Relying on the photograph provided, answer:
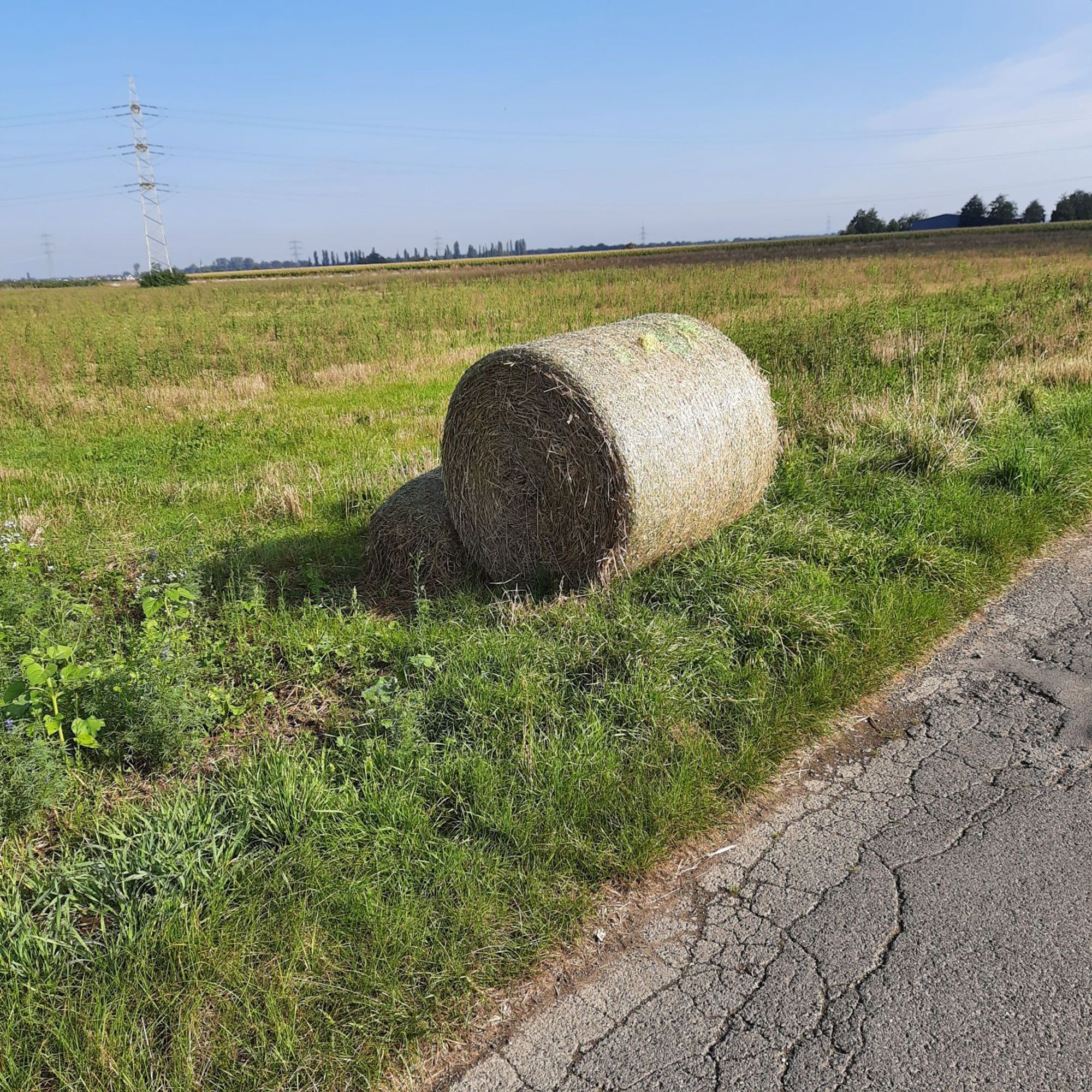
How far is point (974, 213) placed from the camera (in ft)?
Answer: 283

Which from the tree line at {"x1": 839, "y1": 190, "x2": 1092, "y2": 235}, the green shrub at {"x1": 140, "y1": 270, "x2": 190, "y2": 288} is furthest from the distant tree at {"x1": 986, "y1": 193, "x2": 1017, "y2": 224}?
the green shrub at {"x1": 140, "y1": 270, "x2": 190, "y2": 288}

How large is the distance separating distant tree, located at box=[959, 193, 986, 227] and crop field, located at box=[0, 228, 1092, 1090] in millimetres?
92282

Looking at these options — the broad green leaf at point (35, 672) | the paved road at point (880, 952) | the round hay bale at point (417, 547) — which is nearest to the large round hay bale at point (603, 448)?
the round hay bale at point (417, 547)

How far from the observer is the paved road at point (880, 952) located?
224 cm

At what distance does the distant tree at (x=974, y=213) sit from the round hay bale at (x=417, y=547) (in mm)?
96880

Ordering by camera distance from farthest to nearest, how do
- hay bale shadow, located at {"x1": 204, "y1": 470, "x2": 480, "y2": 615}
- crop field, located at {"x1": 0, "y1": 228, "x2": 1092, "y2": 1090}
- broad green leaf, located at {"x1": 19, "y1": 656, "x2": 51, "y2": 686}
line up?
hay bale shadow, located at {"x1": 204, "y1": 470, "x2": 480, "y2": 615} → broad green leaf, located at {"x1": 19, "y1": 656, "x2": 51, "y2": 686} → crop field, located at {"x1": 0, "y1": 228, "x2": 1092, "y2": 1090}

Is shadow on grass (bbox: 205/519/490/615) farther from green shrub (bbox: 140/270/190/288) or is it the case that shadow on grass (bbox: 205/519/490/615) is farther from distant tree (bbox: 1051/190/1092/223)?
distant tree (bbox: 1051/190/1092/223)

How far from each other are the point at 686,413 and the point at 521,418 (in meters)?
1.05

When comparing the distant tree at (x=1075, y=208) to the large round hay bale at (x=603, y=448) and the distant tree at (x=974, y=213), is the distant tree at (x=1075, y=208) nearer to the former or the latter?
the distant tree at (x=974, y=213)

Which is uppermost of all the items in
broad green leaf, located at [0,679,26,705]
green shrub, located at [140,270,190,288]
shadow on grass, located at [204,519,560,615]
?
green shrub, located at [140,270,190,288]

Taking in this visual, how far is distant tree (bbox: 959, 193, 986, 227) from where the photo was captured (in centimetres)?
8581

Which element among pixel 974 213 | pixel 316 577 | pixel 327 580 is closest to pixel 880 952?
pixel 316 577

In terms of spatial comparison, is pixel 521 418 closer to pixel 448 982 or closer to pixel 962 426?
pixel 448 982

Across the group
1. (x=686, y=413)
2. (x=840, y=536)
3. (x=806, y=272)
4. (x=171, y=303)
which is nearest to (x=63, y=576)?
(x=686, y=413)
